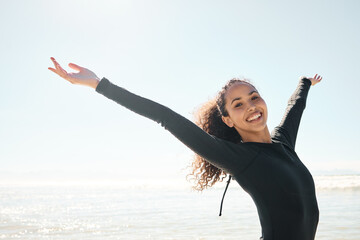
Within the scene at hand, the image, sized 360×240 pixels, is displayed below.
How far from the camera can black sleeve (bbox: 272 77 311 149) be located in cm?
274

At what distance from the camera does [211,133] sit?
9.42ft

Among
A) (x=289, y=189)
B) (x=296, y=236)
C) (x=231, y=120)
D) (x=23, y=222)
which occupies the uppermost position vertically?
(x=231, y=120)

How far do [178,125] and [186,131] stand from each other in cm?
6

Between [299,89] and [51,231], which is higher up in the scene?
[299,89]

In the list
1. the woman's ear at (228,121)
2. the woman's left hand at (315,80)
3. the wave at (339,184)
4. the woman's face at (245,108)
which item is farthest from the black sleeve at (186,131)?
the wave at (339,184)

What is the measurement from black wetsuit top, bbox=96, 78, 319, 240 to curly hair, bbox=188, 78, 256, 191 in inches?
26.3

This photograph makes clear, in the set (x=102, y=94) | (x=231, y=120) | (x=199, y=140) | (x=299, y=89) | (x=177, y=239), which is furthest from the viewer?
(x=177, y=239)

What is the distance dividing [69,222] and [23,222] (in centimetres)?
172

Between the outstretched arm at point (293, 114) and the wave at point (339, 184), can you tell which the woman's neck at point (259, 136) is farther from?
the wave at point (339, 184)

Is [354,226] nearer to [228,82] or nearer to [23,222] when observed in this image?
[228,82]

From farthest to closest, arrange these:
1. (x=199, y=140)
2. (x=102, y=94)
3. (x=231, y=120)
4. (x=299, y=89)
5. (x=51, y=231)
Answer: (x=51, y=231)
(x=299, y=89)
(x=231, y=120)
(x=102, y=94)
(x=199, y=140)

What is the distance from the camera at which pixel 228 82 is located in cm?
262

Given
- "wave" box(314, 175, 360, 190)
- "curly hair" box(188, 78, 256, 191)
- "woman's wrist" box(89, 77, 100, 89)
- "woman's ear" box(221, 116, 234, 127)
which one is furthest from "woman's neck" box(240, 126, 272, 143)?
"wave" box(314, 175, 360, 190)

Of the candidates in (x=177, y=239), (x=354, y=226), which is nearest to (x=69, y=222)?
(x=177, y=239)
